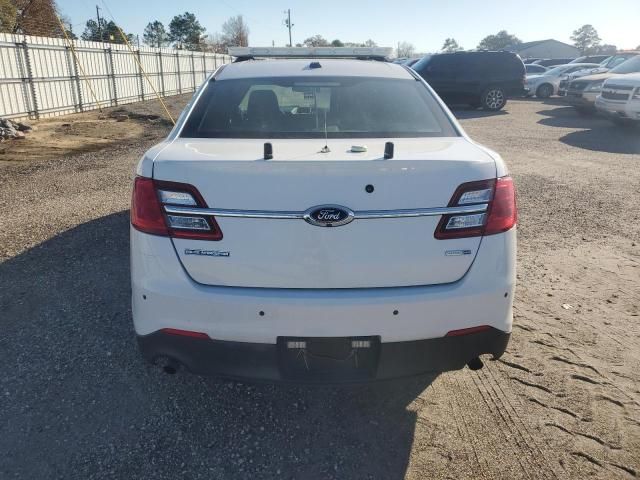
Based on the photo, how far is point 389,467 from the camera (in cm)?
230

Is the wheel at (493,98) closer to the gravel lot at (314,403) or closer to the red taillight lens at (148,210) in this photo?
the gravel lot at (314,403)

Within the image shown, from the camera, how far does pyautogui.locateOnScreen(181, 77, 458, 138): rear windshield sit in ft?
8.96

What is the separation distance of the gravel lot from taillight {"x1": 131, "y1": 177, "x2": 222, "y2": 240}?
107cm

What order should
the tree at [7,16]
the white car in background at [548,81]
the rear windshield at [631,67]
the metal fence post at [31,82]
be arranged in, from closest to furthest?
the rear windshield at [631,67], the metal fence post at [31,82], the white car in background at [548,81], the tree at [7,16]

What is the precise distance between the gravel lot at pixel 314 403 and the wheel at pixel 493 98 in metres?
14.5

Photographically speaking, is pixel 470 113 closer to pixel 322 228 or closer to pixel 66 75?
pixel 66 75

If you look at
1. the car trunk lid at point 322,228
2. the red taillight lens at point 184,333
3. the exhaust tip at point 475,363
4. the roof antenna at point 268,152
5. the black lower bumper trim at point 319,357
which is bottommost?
the exhaust tip at point 475,363

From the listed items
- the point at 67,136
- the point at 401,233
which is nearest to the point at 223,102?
the point at 401,233

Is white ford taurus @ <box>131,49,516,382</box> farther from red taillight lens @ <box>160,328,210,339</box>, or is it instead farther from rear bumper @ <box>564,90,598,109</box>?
rear bumper @ <box>564,90,598,109</box>

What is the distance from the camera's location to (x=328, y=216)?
2039 millimetres

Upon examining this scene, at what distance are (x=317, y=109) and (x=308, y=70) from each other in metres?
0.50

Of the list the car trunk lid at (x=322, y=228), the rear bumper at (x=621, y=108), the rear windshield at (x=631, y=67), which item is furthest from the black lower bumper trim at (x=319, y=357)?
the rear windshield at (x=631, y=67)

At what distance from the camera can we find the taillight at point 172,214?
207 centimetres

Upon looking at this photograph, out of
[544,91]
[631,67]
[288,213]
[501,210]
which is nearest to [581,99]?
[631,67]
